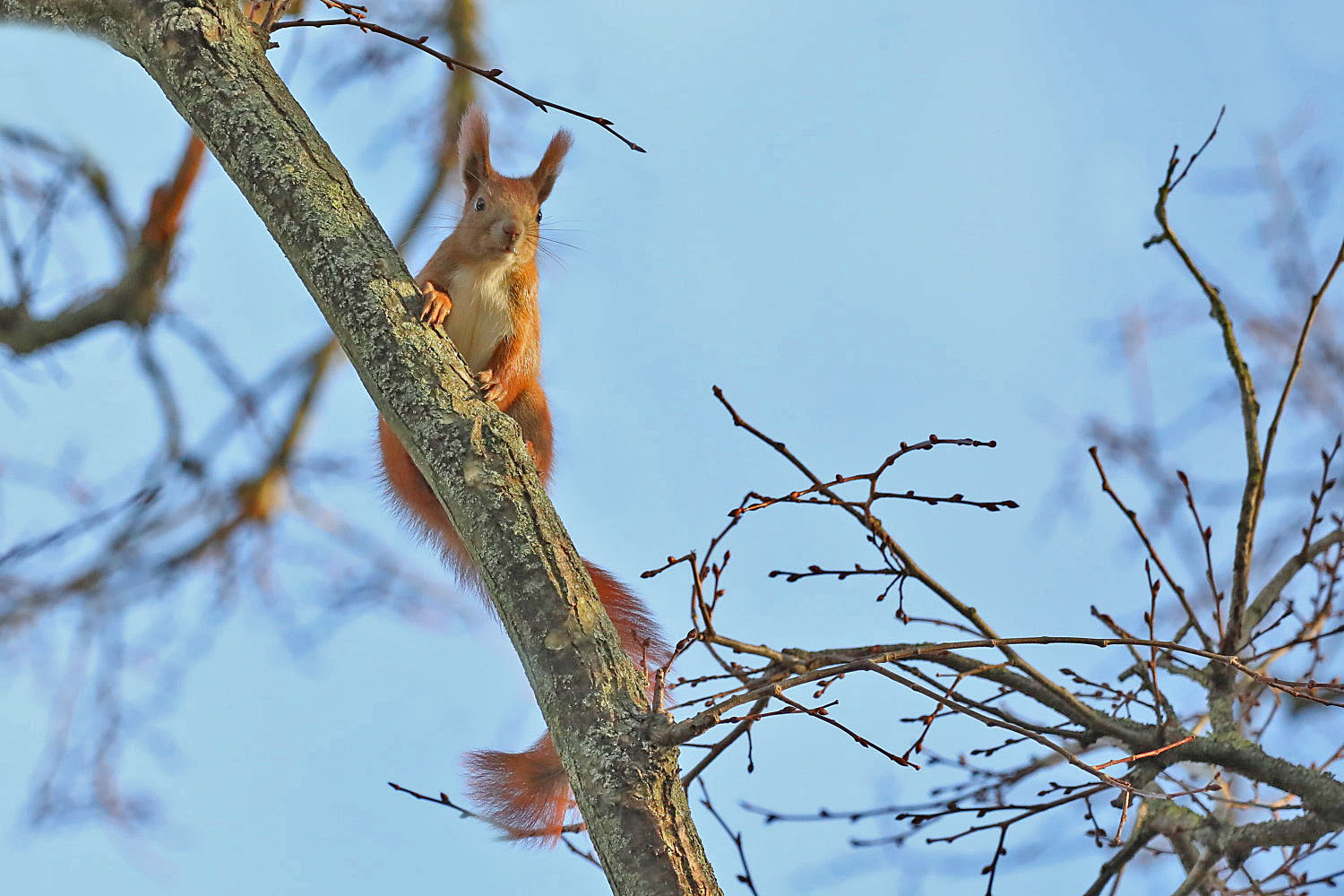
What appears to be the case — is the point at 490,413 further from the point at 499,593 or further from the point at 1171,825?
the point at 1171,825

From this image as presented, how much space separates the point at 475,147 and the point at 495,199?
0.16 meters

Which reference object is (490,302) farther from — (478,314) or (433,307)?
(433,307)

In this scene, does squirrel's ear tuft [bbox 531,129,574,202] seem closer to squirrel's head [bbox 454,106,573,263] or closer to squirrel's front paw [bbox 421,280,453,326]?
squirrel's head [bbox 454,106,573,263]

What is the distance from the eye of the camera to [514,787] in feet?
7.37

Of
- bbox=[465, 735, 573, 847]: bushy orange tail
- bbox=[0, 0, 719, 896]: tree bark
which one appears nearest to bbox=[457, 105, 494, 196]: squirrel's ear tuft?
bbox=[0, 0, 719, 896]: tree bark

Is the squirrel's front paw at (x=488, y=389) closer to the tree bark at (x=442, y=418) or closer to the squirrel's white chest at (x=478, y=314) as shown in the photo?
the tree bark at (x=442, y=418)

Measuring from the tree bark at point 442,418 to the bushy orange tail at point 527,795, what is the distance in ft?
1.25

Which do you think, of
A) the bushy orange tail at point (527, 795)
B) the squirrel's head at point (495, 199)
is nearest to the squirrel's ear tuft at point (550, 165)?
the squirrel's head at point (495, 199)

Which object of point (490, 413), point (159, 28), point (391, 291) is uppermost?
point (159, 28)

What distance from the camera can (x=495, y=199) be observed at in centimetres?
318

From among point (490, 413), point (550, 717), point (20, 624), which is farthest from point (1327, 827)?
point (20, 624)

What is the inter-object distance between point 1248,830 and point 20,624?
13.4 ft

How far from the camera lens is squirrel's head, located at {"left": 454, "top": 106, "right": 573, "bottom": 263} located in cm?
309

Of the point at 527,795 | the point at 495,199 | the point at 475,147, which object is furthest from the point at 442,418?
the point at 475,147
